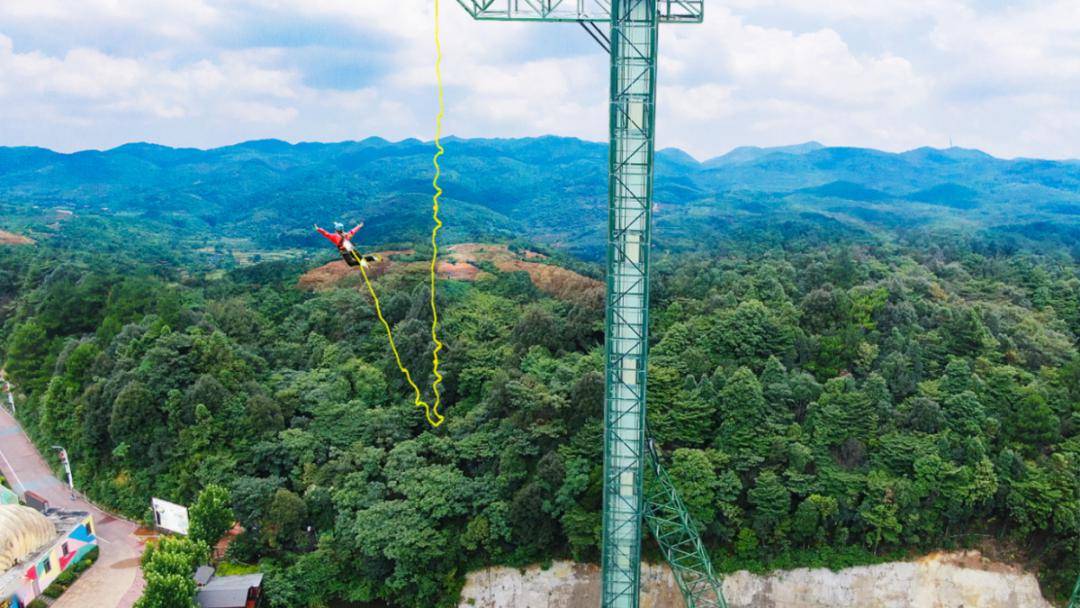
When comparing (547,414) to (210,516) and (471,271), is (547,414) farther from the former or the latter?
(471,271)

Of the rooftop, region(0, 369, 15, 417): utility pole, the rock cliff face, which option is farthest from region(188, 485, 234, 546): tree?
region(0, 369, 15, 417): utility pole

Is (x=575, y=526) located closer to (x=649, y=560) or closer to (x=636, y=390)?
(x=649, y=560)

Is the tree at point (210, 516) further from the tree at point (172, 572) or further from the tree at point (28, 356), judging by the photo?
the tree at point (28, 356)

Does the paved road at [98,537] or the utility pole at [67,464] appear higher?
the utility pole at [67,464]

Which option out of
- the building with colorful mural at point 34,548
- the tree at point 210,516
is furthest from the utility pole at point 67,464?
the tree at point 210,516

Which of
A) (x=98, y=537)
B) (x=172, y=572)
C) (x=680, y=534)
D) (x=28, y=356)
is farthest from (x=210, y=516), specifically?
(x=28, y=356)

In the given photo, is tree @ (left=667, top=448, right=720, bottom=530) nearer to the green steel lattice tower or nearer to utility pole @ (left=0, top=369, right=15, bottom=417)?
the green steel lattice tower

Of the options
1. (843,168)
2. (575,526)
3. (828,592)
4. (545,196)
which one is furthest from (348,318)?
(843,168)
